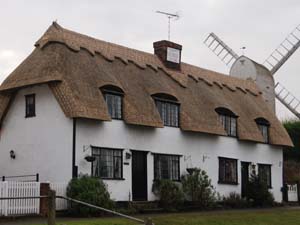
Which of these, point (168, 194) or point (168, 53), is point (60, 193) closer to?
point (168, 194)

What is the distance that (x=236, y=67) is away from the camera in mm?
48812

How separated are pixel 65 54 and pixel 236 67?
77.0 feet

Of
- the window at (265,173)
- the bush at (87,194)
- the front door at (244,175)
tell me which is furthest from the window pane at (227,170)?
the bush at (87,194)

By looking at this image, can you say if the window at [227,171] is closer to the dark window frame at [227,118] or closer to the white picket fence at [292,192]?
the dark window frame at [227,118]

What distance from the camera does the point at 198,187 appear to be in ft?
100

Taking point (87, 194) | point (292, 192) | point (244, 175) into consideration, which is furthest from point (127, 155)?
point (292, 192)

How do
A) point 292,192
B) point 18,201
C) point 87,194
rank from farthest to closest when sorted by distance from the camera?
point 292,192, point 87,194, point 18,201

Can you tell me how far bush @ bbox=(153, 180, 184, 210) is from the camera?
29.1 meters

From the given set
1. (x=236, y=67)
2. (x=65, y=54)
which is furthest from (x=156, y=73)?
(x=236, y=67)

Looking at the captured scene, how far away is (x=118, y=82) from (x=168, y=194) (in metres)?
5.82

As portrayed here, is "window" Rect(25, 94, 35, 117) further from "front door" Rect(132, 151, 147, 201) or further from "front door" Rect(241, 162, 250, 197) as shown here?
"front door" Rect(241, 162, 250, 197)

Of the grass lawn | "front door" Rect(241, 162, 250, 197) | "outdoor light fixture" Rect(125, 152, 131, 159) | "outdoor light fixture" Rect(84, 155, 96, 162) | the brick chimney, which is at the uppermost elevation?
the brick chimney

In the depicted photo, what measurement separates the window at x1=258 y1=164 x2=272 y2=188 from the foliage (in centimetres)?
324

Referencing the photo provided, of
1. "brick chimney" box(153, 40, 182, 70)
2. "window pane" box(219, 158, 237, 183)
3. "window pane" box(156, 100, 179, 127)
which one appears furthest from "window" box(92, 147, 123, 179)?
"brick chimney" box(153, 40, 182, 70)
